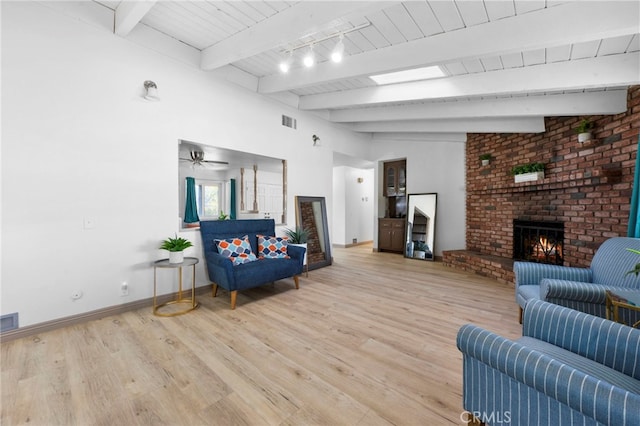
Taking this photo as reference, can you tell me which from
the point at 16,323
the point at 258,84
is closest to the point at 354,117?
the point at 258,84

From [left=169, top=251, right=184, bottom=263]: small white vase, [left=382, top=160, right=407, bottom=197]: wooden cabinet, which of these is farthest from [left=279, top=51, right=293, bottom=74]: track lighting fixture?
[left=382, top=160, right=407, bottom=197]: wooden cabinet

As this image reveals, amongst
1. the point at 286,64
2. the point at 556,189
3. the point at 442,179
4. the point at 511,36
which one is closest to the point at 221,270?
the point at 286,64

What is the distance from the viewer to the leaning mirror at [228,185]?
11.4ft

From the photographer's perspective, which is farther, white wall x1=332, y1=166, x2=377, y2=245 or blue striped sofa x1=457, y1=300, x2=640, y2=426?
white wall x1=332, y1=166, x2=377, y2=245

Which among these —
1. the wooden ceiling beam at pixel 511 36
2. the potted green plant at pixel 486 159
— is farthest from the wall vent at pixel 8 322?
the potted green plant at pixel 486 159

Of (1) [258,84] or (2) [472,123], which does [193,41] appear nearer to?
(1) [258,84]

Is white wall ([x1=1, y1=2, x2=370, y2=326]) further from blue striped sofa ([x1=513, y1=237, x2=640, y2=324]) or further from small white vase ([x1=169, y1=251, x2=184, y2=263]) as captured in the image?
blue striped sofa ([x1=513, y1=237, x2=640, y2=324])

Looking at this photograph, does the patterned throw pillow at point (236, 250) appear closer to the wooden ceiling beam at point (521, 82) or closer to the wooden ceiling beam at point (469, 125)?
the wooden ceiling beam at point (521, 82)

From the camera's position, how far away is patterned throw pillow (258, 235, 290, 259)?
3754mm

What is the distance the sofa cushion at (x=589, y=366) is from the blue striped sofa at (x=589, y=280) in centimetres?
55

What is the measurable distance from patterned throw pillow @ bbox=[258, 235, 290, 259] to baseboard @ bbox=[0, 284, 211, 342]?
1173 millimetres

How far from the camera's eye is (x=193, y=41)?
316 centimetres

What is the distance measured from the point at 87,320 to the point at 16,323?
0.47 metres

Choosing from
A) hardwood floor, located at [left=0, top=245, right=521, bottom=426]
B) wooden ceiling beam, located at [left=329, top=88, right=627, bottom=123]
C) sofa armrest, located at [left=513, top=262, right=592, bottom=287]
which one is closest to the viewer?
hardwood floor, located at [left=0, top=245, right=521, bottom=426]
